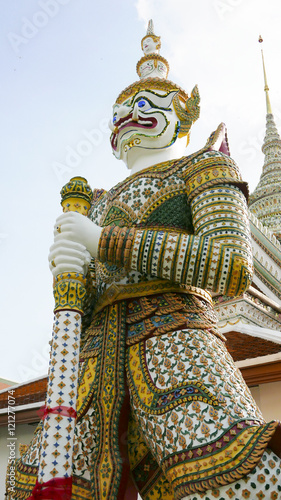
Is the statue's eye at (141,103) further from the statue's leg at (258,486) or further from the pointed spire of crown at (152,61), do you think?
the statue's leg at (258,486)

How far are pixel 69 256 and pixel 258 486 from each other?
1260 mm

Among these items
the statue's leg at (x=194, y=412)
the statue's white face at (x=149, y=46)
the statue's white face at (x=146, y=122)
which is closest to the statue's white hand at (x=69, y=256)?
the statue's leg at (x=194, y=412)

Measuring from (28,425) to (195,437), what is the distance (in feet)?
17.7

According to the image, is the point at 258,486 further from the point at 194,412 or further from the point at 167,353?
the point at 167,353

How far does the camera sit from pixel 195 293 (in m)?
2.48

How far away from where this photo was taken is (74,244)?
7.87 feet

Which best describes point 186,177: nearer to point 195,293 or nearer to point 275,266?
point 195,293

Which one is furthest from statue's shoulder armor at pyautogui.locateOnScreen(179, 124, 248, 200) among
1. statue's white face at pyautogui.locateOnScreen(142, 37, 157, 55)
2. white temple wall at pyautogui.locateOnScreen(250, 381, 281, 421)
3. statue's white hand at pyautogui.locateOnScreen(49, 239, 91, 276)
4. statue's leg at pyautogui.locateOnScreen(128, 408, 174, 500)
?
white temple wall at pyautogui.locateOnScreen(250, 381, 281, 421)

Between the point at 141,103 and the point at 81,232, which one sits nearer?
the point at 81,232

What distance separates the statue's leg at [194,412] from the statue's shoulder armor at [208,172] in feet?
Result: 2.38

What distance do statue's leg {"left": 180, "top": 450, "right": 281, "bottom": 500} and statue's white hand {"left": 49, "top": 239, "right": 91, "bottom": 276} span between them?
1140 millimetres

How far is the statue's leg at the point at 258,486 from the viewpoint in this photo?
1.71 metres

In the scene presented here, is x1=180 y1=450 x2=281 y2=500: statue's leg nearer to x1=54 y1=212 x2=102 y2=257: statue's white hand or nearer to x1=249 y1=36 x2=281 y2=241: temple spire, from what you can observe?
x1=54 y1=212 x2=102 y2=257: statue's white hand

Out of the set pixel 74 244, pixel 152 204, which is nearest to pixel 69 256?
pixel 74 244
